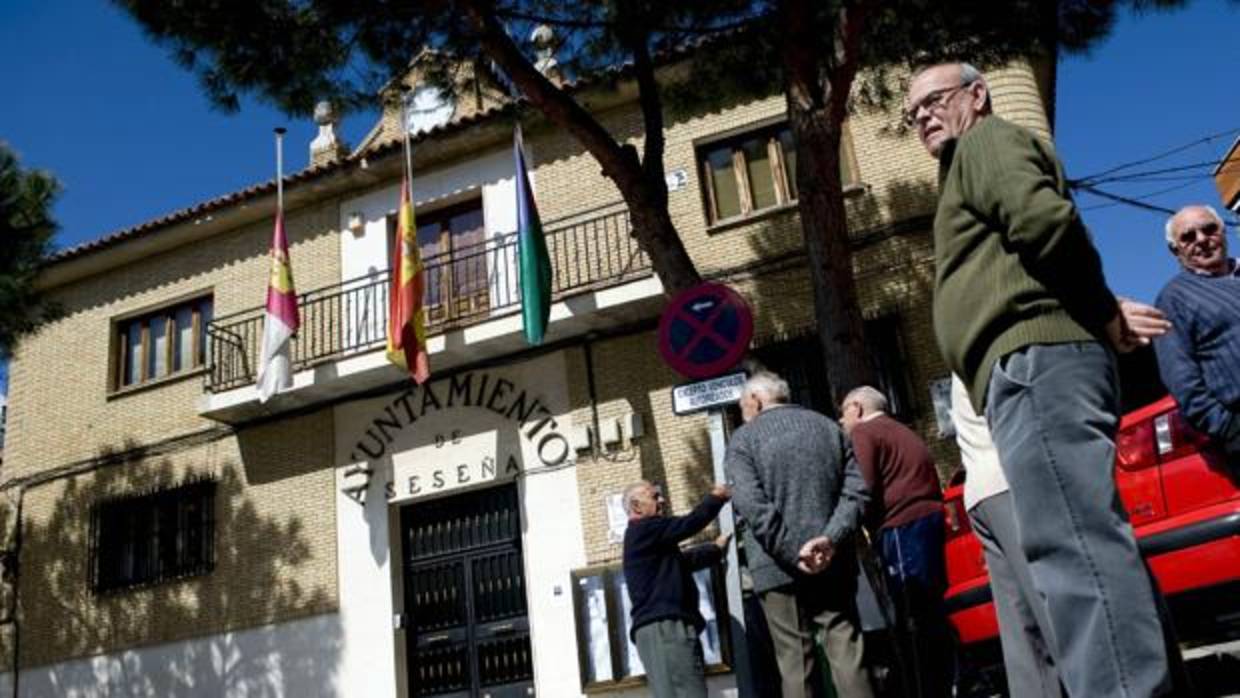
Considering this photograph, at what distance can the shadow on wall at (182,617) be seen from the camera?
13.0 m

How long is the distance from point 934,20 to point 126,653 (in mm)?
12580

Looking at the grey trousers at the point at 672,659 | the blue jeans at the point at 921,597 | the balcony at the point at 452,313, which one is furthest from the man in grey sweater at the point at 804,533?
the balcony at the point at 452,313

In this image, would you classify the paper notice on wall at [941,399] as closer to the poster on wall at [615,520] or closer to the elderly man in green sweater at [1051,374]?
the poster on wall at [615,520]

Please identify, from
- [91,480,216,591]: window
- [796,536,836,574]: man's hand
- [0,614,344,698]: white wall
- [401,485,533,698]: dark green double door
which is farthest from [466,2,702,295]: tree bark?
[91,480,216,591]: window

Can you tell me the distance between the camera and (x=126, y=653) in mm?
13805

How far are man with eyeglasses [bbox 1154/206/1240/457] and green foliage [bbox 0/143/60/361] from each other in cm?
1253

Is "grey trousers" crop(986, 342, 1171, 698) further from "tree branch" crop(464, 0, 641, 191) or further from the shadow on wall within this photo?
the shadow on wall

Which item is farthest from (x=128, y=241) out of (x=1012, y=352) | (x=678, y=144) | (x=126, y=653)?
(x=1012, y=352)

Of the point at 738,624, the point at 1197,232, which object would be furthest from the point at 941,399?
the point at 1197,232

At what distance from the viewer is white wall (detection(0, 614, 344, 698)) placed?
41.9 feet

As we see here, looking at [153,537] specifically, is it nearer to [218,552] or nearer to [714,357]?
[218,552]

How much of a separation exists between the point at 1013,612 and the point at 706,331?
3.70 meters

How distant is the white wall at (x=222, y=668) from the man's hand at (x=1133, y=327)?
12.0 m

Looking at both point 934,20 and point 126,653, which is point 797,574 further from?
point 126,653
